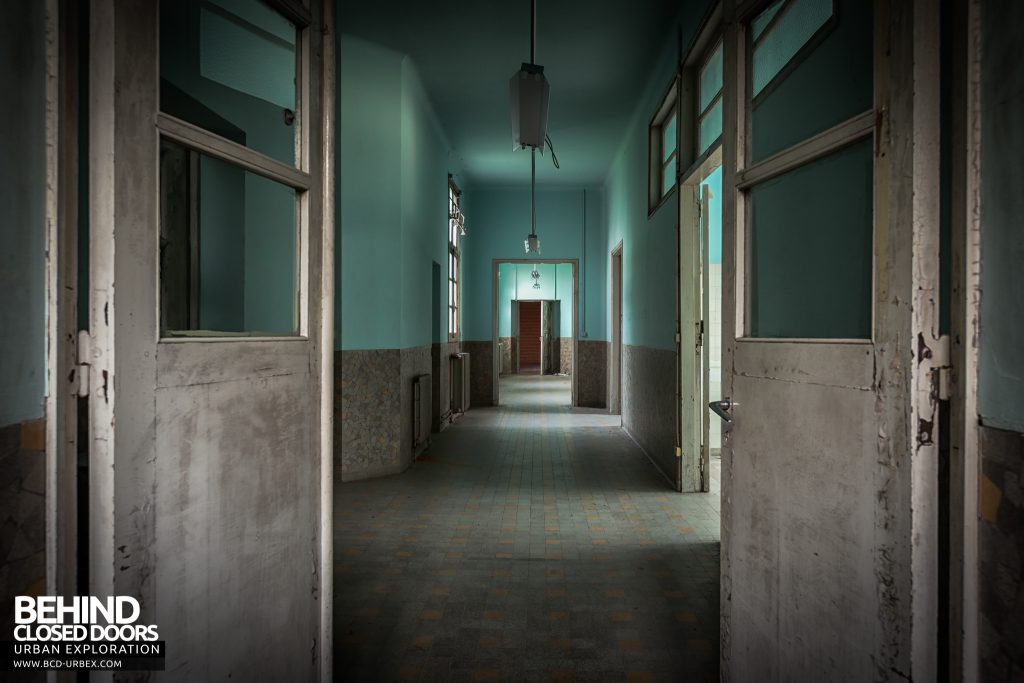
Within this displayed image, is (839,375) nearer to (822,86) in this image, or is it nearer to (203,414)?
(822,86)

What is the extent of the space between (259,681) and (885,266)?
1867 millimetres

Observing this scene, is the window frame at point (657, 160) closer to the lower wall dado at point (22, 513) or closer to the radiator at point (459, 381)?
the radiator at point (459, 381)

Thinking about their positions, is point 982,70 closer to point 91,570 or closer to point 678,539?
point 91,570

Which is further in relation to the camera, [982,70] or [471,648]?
[471,648]

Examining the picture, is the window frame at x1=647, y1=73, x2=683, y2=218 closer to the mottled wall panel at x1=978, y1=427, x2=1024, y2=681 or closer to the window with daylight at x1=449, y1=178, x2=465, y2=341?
the window with daylight at x1=449, y1=178, x2=465, y2=341

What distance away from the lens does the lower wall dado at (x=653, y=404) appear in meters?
4.79

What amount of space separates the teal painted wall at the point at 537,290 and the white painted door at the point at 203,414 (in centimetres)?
1388

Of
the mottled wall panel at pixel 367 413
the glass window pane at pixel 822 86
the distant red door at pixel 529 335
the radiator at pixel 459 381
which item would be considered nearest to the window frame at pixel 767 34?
the glass window pane at pixel 822 86

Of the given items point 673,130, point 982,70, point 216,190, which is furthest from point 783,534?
point 673,130

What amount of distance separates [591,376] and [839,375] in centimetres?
814

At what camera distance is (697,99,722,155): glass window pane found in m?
3.88

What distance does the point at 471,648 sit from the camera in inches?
89.0

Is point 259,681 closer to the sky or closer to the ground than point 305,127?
closer to the ground

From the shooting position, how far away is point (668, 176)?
5359mm
